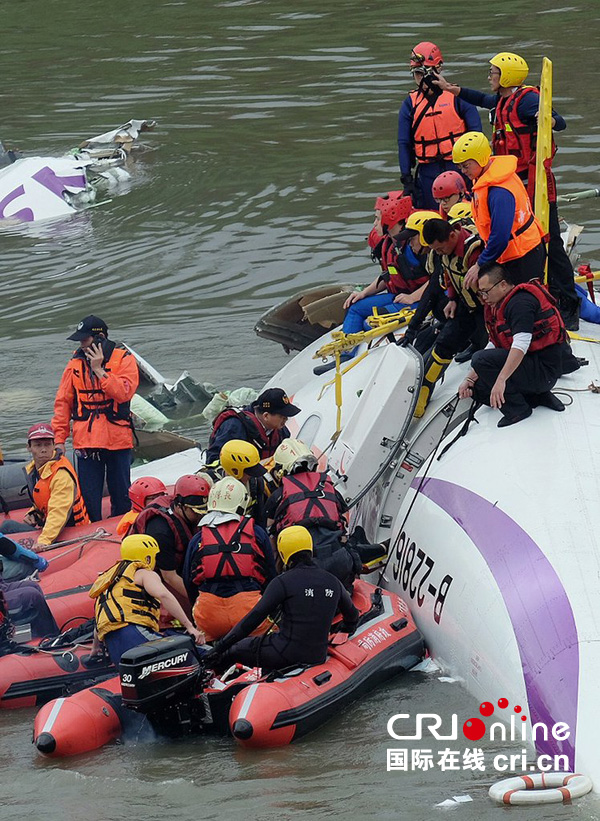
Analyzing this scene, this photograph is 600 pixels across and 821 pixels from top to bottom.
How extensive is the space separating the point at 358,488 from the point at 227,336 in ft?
26.3

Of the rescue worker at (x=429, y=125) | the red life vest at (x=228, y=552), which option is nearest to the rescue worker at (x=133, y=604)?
the red life vest at (x=228, y=552)

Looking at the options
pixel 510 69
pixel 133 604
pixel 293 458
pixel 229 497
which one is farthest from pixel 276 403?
pixel 510 69

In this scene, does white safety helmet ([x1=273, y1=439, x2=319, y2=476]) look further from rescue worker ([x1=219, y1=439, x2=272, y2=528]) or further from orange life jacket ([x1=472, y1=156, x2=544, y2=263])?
orange life jacket ([x1=472, y1=156, x2=544, y2=263])

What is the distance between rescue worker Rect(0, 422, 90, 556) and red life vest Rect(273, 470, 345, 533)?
119 inches

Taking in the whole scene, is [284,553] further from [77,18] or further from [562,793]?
[77,18]

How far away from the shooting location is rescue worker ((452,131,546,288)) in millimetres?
8242

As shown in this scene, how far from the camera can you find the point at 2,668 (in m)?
8.67

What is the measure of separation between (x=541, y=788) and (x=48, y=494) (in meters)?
6.17

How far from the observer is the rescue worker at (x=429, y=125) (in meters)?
11.7

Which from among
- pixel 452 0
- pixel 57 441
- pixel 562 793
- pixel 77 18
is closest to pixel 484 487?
pixel 562 793

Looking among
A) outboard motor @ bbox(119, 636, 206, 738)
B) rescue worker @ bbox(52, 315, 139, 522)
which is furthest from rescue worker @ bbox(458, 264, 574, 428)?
rescue worker @ bbox(52, 315, 139, 522)

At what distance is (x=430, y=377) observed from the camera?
9156 mm

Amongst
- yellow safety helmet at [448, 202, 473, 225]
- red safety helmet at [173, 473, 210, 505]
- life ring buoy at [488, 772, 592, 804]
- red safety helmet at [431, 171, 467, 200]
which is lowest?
life ring buoy at [488, 772, 592, 804]

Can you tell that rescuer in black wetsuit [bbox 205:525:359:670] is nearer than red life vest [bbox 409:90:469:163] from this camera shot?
Yes
